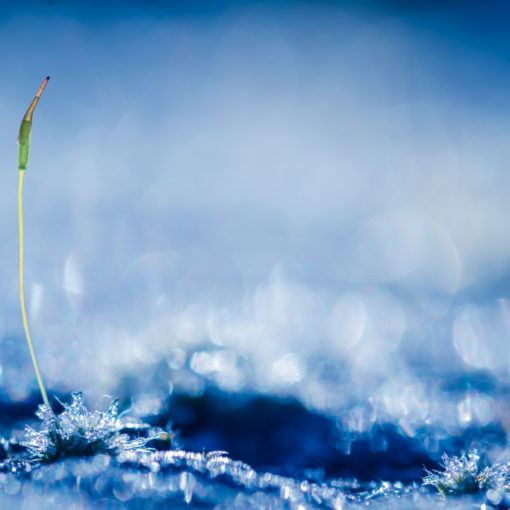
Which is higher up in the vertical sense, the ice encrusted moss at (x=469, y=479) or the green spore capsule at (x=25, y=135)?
the green spore capsule at (x=25, y=135)

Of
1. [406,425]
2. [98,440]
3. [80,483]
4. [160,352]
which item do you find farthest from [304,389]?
[80,483]

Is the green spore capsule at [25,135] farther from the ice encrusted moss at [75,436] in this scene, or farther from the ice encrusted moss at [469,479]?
the ice encrusted moss at [469,479]

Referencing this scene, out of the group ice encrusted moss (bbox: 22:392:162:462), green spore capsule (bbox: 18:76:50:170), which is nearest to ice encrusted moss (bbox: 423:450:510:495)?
ice encrusted moss (bbox: 22:392:162:462)

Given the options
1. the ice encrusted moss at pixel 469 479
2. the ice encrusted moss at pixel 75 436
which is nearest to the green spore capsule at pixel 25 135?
the ice encrusted moss at pixel 75 436

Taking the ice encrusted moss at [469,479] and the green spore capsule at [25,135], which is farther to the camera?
the ice encrusted moss at [469,479]

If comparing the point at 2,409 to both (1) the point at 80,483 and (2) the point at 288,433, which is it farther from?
(1) the point at 80,483

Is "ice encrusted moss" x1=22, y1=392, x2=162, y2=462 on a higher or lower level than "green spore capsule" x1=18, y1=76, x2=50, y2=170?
lower

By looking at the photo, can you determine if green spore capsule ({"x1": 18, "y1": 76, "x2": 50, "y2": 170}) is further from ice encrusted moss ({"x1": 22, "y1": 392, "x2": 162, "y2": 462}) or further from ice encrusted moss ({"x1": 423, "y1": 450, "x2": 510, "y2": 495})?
ice encrusted moss ({"x1": 423, "y1": 450, "x2": 510, "y2": 495})

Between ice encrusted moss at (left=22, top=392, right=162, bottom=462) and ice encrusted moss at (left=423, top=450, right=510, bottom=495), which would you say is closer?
ice encrusted moss at (left=22, top=392, right=162, bottom=462)
